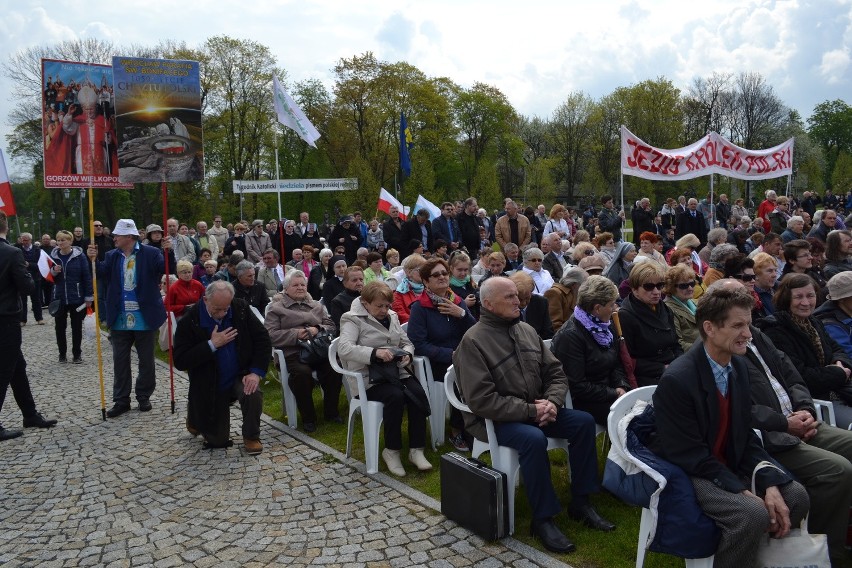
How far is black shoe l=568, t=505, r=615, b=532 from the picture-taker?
4.14 metres

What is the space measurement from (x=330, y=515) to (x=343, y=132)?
4065cm

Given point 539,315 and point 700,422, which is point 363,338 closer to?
point 539,315

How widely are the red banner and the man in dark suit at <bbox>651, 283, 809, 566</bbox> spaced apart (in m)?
12.1

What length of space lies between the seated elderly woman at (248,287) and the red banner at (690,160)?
9.57 meters

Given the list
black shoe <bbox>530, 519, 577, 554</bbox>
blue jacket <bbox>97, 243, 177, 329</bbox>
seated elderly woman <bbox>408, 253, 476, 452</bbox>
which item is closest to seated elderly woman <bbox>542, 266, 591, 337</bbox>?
seated elderly woman <bbox>408, 253, 476, 452</bbox>

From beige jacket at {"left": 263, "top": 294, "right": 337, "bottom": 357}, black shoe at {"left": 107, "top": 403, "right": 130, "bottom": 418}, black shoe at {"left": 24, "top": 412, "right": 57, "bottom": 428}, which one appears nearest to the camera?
beige jacket at {"left": 263, "top": 294, "right": 337, "bottom": 357}

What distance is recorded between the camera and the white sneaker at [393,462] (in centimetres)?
524

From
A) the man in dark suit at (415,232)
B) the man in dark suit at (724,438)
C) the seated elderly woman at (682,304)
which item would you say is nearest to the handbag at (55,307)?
the man in dark suit at (415,232)

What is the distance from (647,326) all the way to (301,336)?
3.47 metres

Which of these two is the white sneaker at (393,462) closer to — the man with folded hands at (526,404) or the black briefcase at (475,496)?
the black briefcase at (475,496)

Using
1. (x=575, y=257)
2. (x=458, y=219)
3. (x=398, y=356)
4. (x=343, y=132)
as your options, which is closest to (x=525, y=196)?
(x=343, y=132)

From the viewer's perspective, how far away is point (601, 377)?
15.8 ft

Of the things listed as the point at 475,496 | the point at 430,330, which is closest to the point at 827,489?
the point at 475,496

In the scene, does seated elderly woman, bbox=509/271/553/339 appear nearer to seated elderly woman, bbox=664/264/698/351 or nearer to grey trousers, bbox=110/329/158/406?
seated elderly woman, bbox=664/264/698/351
